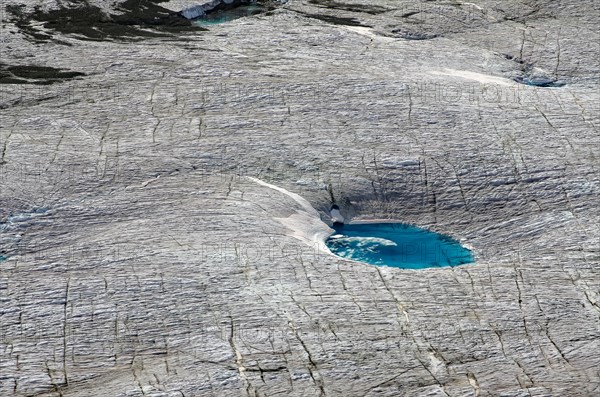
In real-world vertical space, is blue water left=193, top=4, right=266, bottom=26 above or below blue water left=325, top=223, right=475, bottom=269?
above

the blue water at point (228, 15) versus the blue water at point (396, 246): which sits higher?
the blue water at point (228, 15)

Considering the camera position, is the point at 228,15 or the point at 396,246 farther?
the point at 228,15

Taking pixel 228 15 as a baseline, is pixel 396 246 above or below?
below

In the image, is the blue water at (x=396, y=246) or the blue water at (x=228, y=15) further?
the blue water at (x=228, y=15)

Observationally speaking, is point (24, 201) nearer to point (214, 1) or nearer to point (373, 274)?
point (373, 274)
